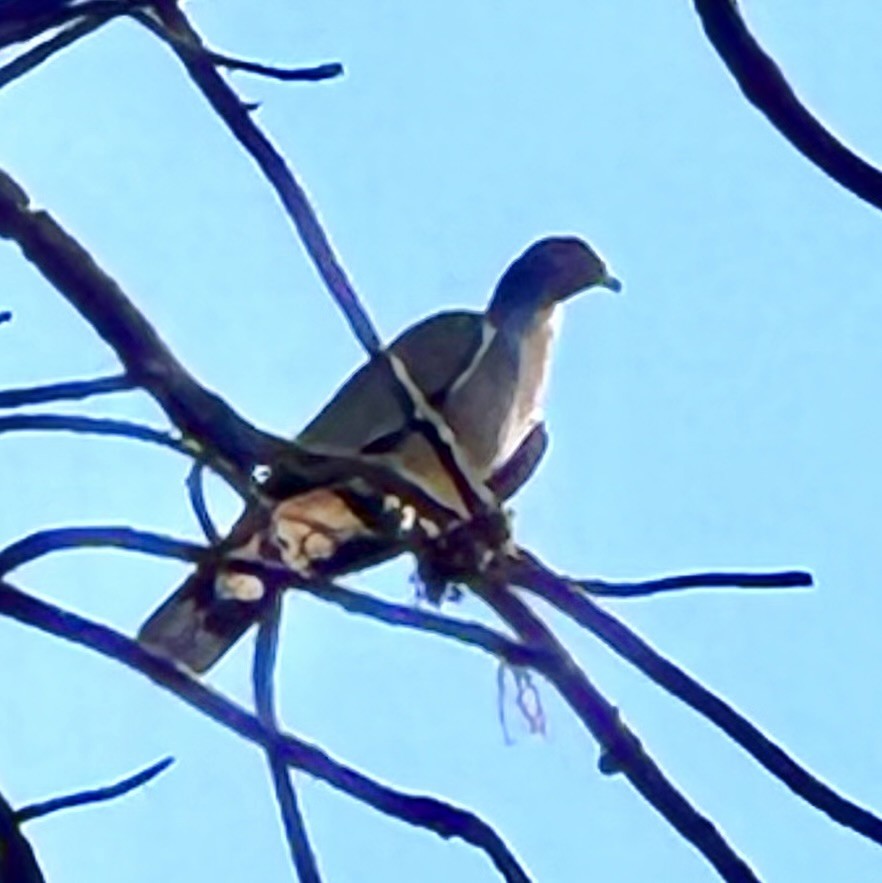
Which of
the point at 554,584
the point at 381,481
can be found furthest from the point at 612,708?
the point at 381,481

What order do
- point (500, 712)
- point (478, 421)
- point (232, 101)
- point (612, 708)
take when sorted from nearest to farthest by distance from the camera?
point (612, 708) < point (232, 101) < point (500, 712) < point (478, 421)

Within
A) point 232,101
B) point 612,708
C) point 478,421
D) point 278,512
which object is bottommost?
point 612,708

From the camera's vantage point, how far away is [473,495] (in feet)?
6.94

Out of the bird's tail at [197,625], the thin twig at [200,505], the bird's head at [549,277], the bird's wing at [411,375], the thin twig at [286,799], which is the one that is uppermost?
the bird's head at [549,277]

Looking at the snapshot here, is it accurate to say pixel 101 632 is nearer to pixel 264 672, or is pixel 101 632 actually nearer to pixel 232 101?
pixel 264 672

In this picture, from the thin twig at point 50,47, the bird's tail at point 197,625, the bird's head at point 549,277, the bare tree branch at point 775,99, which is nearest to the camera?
the bare tree branch at point 775,99

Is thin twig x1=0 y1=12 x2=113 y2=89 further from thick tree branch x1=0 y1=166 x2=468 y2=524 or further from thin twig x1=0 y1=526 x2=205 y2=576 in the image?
thin twig x1=0 y1=526 x2=205 y2=576

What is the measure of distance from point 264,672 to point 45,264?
0.42 metres

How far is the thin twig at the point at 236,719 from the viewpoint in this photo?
1.68m

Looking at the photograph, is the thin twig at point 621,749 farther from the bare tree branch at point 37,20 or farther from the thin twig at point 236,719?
the bare tree branch at point 37,20

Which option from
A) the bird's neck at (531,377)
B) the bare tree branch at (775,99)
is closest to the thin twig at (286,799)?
the bare tree branch at (775,99)

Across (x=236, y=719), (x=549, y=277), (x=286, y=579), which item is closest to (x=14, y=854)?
(x=236, y=719)

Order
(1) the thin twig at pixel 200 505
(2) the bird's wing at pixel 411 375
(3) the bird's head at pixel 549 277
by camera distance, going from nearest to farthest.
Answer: (1) the thin twig at pixel 200 505 → (2) the bird's wing at pixel 411 375 → (3) the bird's head at pixel 549 277

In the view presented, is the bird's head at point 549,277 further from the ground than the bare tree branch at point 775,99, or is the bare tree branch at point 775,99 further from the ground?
the bird's head at point 549,277
